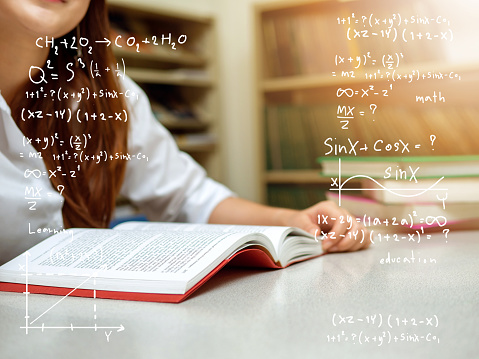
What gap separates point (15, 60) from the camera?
2.88 ft

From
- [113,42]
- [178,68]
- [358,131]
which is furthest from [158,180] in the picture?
[178,68]

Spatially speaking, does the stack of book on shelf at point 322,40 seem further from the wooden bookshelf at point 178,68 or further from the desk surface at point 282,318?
the desk surface at point 282,318

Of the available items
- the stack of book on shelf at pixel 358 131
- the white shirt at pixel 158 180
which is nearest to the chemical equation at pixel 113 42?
the white shirt at pixel 158 180

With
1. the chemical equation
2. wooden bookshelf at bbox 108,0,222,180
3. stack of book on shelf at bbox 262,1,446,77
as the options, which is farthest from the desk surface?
wooden bookshelf at bbox 108,0,222,180

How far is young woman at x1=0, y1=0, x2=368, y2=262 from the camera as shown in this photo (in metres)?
0.79

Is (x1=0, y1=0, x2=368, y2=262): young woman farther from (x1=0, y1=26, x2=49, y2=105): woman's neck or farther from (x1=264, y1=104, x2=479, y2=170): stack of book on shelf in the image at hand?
(x1=264, y1=104, x2=479, y2=170): stack of book on shelf

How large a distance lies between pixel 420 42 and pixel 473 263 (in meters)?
1.48

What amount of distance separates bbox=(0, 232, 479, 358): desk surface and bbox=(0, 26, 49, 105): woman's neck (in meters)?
0.44

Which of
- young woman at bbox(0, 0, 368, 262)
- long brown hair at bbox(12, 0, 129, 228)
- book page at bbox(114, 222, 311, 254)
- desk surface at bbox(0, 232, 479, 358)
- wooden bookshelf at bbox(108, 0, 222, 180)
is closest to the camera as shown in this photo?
desk surface at bbox(0, 232, 479, 358)

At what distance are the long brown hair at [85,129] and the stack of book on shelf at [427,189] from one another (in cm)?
45

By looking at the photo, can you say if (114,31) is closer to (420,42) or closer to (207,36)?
(207,36)

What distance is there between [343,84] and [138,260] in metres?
1.76

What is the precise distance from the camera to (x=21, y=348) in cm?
41

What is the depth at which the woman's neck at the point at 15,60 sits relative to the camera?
2.83ft
